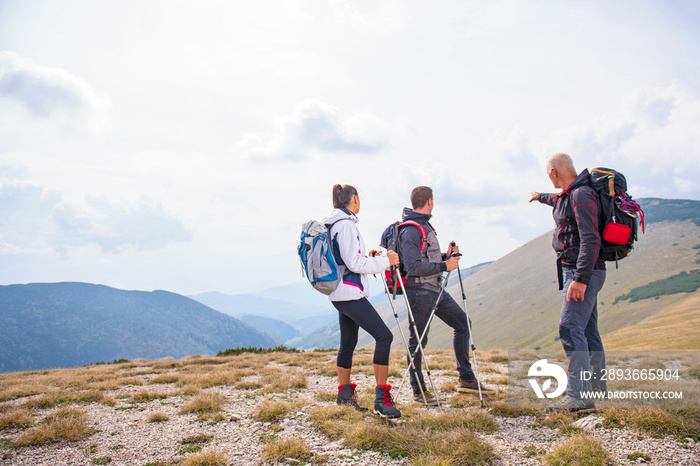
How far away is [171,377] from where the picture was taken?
416 inches

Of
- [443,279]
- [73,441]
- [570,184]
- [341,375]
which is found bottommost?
[73,441]

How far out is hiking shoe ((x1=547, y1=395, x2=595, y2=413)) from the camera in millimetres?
5477

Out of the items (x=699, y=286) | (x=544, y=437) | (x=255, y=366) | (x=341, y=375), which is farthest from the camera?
(x=699, y=286)

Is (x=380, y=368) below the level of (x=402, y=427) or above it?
above

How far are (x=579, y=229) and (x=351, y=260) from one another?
3219 millimetres

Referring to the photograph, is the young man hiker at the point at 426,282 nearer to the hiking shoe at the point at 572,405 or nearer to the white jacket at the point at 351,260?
the white jacket at the point at 351,260

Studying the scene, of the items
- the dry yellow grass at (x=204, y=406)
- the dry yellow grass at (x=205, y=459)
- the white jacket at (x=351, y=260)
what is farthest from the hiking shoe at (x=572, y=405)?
the dry yellow grass at (x=204, y=406)

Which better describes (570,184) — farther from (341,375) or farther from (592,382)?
(341,375)

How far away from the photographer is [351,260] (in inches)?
233

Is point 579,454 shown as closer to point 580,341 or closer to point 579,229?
point 580,341

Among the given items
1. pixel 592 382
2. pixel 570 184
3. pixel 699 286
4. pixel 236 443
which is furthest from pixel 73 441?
pixel 699 286

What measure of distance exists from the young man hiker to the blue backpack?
1.43 metres

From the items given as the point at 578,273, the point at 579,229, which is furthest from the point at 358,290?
the point at 579,229

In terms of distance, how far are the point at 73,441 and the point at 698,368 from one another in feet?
36.9
